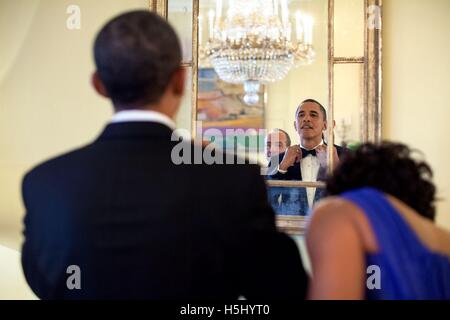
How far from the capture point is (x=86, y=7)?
236 centimetres

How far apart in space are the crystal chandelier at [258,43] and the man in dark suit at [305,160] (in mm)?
183

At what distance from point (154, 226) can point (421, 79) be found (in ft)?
5.12

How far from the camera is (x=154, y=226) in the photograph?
87 cm

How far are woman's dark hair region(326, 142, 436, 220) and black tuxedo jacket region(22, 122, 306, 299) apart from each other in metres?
0.22

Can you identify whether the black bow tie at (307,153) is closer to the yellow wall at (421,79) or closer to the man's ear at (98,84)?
the yellow wall at (421,79)

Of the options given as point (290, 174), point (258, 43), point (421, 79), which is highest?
point (258, 43)

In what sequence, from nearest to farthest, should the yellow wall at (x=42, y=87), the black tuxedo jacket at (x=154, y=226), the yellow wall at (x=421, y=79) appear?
the black tuxedo jacket at (x=154, y=226) < the yellow wall at (x=421, y=79) < the yellow wall at (x=42, y=87)

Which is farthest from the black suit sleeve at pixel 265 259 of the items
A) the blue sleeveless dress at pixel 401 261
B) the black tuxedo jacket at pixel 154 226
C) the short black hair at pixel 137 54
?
the short black hair at pixel 137 54

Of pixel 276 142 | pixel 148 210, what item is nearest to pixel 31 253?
pixel 148 210

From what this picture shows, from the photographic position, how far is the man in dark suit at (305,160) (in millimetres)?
2158

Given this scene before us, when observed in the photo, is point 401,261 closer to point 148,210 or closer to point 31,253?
point 148,210

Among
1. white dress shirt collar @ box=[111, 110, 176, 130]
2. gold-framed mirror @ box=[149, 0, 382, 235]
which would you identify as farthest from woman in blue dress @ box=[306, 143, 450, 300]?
gold-framed mirror @ box=[149, 0, 382, 235]

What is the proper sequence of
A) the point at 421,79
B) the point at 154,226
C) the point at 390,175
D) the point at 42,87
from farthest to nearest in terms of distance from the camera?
the point at 42,87
the point at 421,79
the point at 390,175
the point at 154,226
